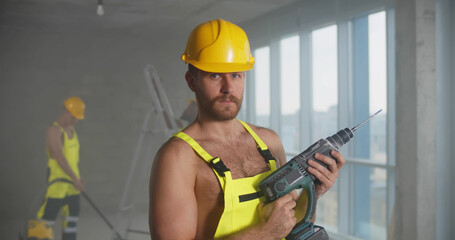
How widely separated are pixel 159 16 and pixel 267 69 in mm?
1088

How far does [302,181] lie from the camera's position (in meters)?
1.14

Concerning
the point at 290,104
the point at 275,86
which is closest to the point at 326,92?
the point at 290,104

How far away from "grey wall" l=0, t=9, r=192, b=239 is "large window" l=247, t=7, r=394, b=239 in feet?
3.14

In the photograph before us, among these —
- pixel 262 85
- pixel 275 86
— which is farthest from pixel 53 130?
pixel 275 86

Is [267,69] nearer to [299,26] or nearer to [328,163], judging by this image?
[299,26]

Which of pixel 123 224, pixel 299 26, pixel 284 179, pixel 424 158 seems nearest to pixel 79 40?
pixel 123 224

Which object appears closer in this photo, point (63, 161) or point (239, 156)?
point (239, 156)

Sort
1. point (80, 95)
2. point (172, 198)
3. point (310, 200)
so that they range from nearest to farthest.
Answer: point (172, 198)
point (310, 200)
point (80, 95)

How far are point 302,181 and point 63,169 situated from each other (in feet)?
8.10

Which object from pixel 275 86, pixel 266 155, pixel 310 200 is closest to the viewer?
pixel 310 200

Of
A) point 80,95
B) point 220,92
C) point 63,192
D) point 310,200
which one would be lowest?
point 63,192

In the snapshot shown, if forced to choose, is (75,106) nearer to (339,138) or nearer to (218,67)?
(218,67)

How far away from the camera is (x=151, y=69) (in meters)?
3.14

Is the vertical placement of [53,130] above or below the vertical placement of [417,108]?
below
